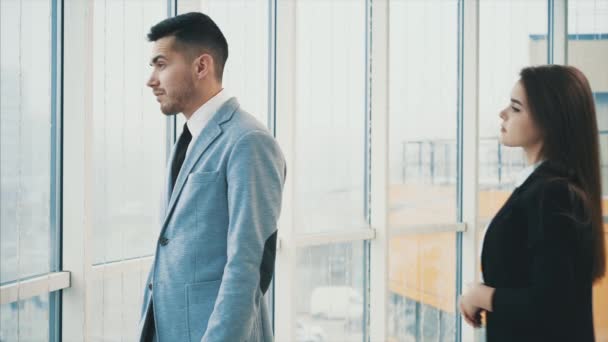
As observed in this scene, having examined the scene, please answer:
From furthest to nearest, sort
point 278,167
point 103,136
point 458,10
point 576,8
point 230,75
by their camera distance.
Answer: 1. point 576,8
2. point 458,10
3. point 230,75
4. point 103,136
5. point 278,167

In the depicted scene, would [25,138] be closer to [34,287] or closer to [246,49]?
[34,287]

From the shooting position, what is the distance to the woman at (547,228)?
160 cm

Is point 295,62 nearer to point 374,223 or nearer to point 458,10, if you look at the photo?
point 374,223

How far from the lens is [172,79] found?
1.81 meters

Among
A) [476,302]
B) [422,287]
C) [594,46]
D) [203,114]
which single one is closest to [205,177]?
[203,114]

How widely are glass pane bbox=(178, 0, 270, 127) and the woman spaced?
187 centimetres

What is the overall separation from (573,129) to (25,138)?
1.96m

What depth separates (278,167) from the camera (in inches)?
65.8

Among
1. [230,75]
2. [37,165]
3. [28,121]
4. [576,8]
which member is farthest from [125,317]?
[576,8]

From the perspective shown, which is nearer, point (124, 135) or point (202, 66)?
point (202, 66)

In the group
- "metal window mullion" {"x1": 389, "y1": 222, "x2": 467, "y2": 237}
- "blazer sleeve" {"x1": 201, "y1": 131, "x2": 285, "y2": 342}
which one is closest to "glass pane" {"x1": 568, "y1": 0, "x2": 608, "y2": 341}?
"metal window mullion" {"x1": 389, "y1": 222, "x2": 467, "y2": 237}

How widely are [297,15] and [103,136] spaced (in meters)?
1.46

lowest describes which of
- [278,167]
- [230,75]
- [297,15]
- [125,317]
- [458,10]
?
[125,317]

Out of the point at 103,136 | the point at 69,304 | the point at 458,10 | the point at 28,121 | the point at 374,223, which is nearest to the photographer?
the point at 28,121
